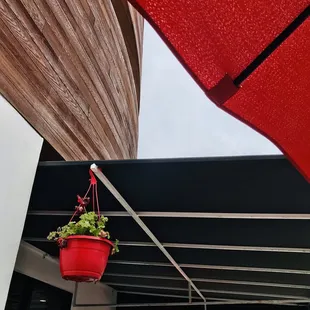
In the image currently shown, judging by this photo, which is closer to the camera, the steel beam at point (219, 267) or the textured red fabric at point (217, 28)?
the textured red fabric at point (217, 28)

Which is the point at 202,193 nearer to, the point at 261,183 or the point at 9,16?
the point at 261,183

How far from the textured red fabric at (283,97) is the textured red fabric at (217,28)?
51 millimetres

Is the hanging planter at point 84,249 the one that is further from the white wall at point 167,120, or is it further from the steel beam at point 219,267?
the white wall at point 167,120

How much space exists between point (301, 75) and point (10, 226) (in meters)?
1.56

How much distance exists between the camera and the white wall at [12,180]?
1.77 metres

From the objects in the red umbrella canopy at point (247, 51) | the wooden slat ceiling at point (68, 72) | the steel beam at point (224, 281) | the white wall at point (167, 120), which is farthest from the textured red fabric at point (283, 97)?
the white wall at point (167, 120)

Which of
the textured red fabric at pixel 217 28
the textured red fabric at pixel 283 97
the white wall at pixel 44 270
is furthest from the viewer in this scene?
the white wall at pixel 44 270

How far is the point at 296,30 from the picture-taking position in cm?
87

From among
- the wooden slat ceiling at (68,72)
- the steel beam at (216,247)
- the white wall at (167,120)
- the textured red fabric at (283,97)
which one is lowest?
the textured red fabric at (283,97)

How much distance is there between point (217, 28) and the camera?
84 cm

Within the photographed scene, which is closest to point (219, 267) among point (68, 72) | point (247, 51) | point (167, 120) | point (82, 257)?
point (82, 257)

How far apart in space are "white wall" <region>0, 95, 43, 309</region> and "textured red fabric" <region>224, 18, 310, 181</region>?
1276mm

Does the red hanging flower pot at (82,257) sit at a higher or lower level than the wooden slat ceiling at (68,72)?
lower

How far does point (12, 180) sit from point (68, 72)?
1166mm
